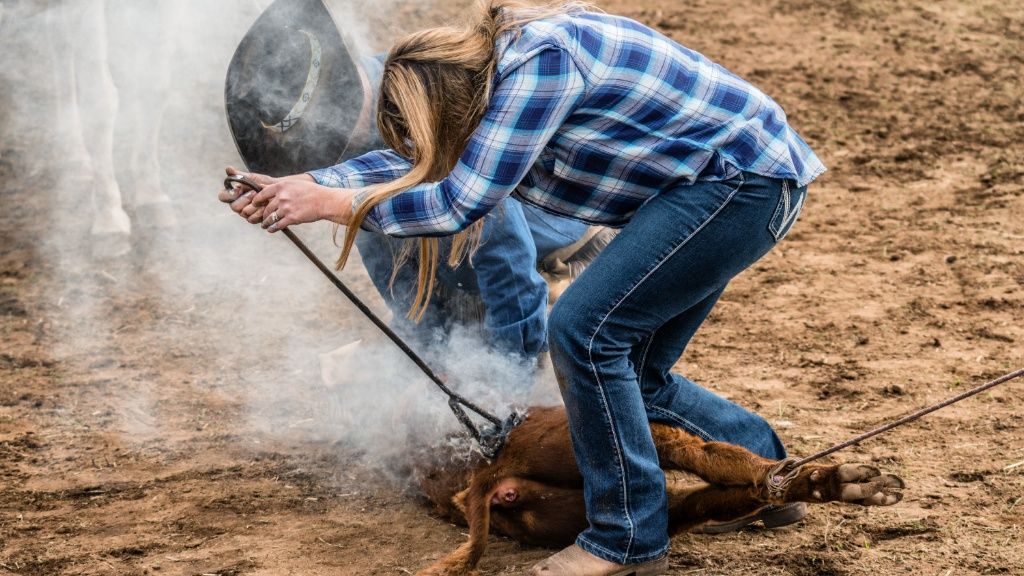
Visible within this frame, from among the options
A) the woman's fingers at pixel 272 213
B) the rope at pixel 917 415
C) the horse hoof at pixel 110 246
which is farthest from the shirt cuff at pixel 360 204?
the horse hoof at pixel 110 246

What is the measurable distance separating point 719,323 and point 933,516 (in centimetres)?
163

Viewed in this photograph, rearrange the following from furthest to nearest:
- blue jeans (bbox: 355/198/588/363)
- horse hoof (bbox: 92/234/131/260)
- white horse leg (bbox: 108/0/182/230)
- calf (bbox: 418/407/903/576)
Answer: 1. white horse leg (bbox: 108/0/182/230)
2. horse hoof (bbox: 92/234/131/260)
3. blue jeans (bbox: 355/198/588/363)
4. calf (bbox: 418/407/903/576)

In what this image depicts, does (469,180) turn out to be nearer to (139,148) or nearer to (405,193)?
(405,193)

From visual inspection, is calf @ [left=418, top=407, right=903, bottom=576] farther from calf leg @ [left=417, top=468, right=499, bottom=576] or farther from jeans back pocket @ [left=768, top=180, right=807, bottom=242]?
jeans back pocket @ [left=768, top=180, right=807, bottom=242]

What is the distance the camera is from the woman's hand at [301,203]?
2533 mm

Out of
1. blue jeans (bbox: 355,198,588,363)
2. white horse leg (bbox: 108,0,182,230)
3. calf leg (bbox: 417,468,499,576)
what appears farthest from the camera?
white horse leg (bbox: 108,0,182,230)

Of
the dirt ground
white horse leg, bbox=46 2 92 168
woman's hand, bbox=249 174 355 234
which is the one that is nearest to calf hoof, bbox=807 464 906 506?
the dirt ground

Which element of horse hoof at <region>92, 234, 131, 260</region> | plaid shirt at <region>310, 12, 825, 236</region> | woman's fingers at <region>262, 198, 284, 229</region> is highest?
plaid shirt at <region>310, 12, 825, 236</region>

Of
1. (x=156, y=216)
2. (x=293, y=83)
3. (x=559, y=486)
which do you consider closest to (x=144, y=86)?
(x=156, y=216)

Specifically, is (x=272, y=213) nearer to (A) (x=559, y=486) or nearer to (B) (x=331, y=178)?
(B) (x=331, y=178)

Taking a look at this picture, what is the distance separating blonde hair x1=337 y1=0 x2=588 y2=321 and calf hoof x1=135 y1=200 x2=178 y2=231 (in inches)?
133

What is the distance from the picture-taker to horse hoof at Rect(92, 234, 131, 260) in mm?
5414

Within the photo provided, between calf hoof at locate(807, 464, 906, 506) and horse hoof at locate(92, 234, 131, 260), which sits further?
horse hoof at locate(92, 234, 131, 260)

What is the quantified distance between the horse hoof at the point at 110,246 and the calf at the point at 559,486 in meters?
2.78
